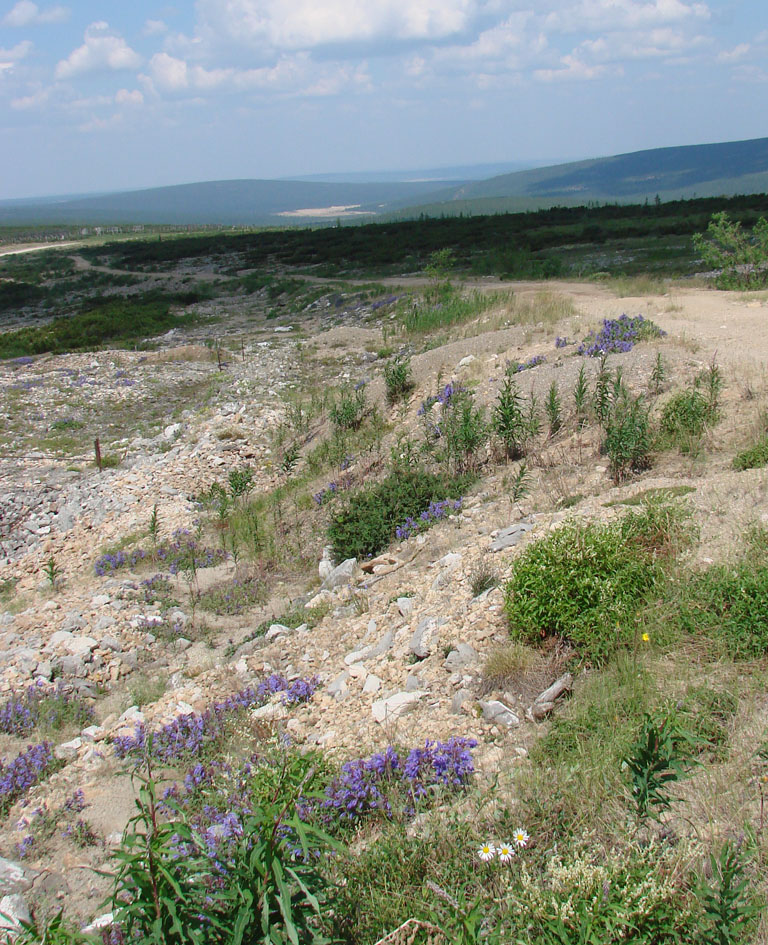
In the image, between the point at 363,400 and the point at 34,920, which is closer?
the point at 34,920

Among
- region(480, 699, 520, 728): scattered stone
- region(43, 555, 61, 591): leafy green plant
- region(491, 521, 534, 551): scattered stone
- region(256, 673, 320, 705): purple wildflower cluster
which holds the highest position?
region(491, 521, 534, 551): scattered stone

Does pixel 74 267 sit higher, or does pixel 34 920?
pixel 74 267

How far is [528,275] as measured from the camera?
2205cm

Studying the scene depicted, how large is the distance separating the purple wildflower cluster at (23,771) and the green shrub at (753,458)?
225 inches

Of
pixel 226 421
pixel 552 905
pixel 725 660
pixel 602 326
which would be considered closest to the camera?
pixel 552 905

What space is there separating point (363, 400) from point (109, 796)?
769cm

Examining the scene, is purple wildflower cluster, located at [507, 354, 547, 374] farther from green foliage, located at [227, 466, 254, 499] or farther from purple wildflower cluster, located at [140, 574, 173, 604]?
purple wildflower cluster, located at [140, 574, 173, 604]

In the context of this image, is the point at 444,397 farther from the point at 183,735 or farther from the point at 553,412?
the point at 183,735

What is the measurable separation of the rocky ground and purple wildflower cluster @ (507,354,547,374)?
0.93 feet

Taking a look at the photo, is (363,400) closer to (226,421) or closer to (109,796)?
(226,421)

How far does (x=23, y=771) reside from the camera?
15.1 ft

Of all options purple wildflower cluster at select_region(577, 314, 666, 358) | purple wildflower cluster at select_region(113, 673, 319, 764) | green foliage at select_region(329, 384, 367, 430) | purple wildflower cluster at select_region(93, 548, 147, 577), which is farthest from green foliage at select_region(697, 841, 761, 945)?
green foliage at select_region(329, 384, 367, 430)

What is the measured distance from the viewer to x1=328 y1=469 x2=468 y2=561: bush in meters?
7.15

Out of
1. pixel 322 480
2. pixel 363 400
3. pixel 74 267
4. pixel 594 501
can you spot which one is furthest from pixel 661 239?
pixel 74 267
